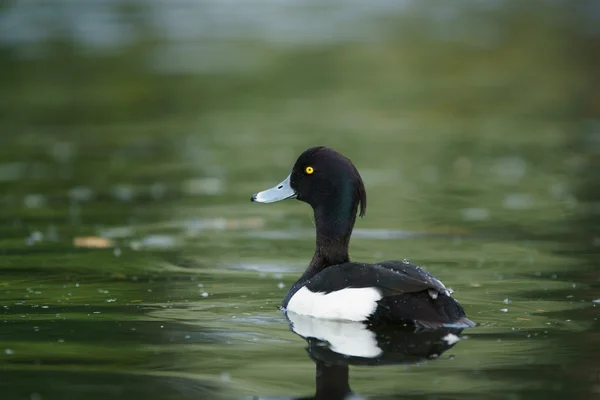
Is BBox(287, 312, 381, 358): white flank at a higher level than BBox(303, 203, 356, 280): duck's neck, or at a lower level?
lower

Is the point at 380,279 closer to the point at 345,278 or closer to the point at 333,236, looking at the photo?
the point at 345,278

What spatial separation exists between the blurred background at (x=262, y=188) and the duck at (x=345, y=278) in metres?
0.35

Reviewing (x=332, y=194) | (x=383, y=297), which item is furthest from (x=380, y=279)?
(x=332, y=194)

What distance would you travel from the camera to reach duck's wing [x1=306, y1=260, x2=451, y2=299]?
8.73 metres

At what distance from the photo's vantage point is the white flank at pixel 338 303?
889 cm

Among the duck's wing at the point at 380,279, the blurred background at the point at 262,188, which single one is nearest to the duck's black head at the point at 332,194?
the blurred background at the point at 262,188

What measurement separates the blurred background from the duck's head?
0.93 meters

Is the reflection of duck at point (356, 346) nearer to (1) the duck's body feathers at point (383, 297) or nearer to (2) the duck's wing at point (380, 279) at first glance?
(1) the duck's body feathers at point (383, 297)

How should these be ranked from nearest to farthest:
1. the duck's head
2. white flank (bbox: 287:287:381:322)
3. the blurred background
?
the blurred background
white flank (bbox: 287:287:381:322)
the duck's head

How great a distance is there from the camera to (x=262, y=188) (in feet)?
56.5

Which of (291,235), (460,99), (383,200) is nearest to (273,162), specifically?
(383,200)

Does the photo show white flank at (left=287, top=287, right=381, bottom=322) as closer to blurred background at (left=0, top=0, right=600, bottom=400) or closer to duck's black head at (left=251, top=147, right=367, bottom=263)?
blurred background at (left=0, top=0, right=600, bottom=400)

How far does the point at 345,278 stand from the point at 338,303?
203 mm

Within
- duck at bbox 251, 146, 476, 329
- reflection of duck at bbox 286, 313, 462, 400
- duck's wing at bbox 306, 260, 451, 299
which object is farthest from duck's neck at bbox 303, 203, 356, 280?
reflection of duck at bbox 286, 313, 462, 400
